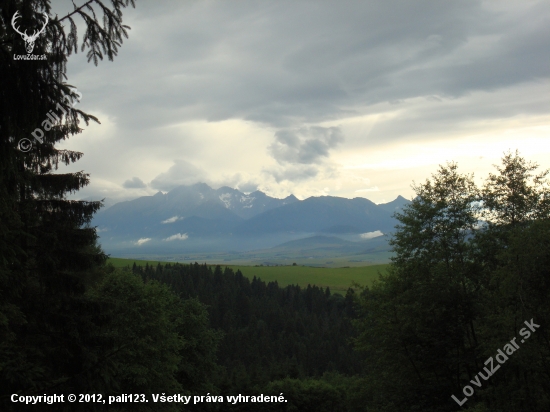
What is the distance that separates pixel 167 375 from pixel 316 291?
101895mm

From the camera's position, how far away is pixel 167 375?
28844 mm

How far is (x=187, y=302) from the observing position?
4197cm

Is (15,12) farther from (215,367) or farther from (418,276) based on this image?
(215,367)

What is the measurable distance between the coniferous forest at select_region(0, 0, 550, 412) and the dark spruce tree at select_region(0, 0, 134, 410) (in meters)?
0.03

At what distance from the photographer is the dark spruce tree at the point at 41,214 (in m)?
6.03

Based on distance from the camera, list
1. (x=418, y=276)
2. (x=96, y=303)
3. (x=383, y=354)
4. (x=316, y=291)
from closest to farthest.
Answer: (x=96, y=303) → (x=418, y=276) → (x=383, y=354) → (x=316, y=291)

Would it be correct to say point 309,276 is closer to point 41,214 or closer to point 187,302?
point 187,302

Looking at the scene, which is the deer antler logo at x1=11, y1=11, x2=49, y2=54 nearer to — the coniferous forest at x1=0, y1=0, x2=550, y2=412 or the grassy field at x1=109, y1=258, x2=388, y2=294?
the coniferous forest at x1=0, y1=0, x2=550, y2=412

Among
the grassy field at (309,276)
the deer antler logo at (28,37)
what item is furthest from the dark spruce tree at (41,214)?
the grassy field at (309,276)

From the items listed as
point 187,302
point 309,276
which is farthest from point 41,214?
point 309,276

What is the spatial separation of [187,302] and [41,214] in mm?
28910

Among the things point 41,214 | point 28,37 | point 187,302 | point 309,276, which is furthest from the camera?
point 309,276

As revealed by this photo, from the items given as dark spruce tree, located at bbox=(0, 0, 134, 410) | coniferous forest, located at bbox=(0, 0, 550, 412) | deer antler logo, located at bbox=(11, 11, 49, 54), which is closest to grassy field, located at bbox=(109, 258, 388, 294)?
coniferous forest, located at bbox=(0, 0, 550, 412)

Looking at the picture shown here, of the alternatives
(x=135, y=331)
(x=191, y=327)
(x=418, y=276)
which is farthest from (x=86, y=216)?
(x=191, y=327)
